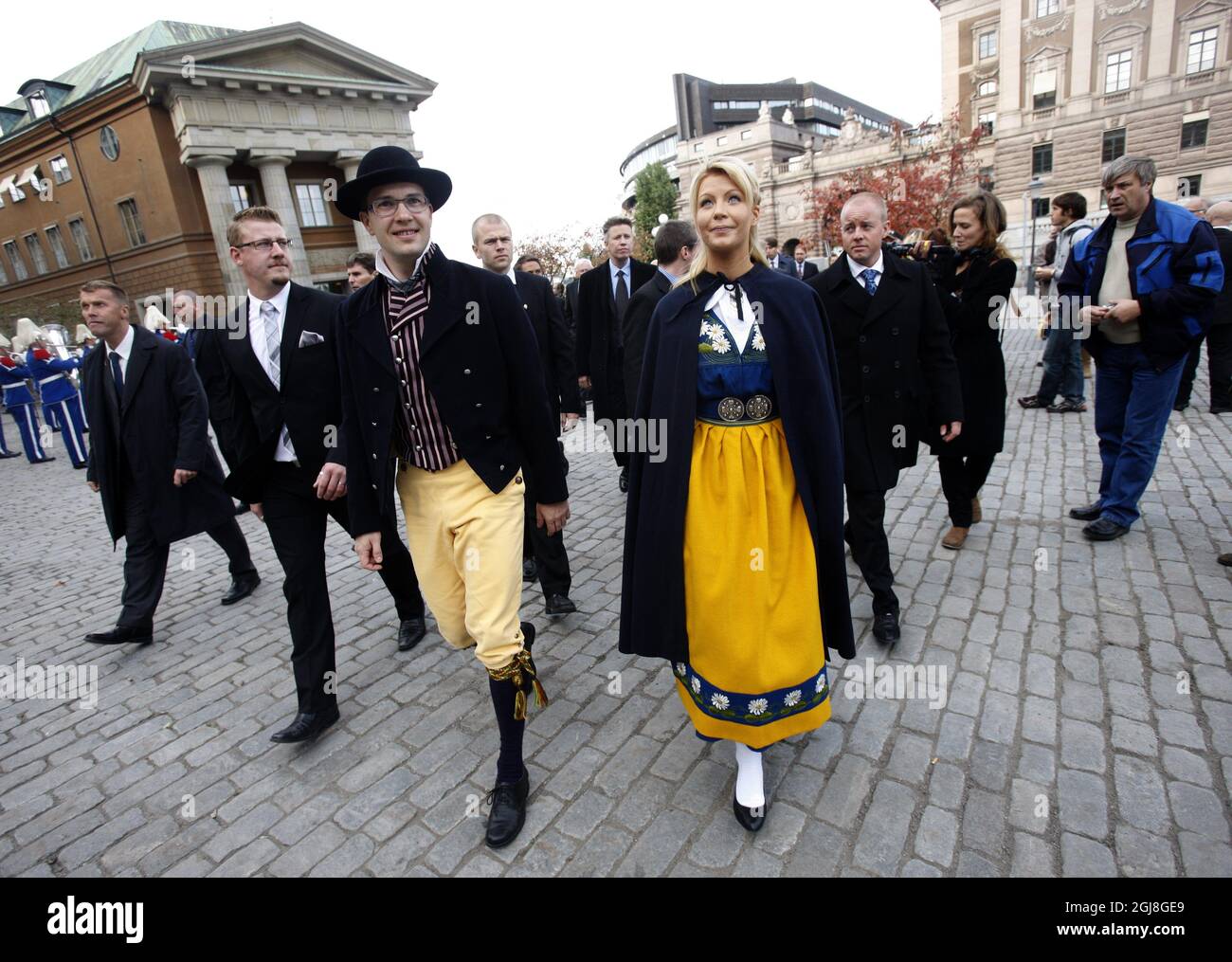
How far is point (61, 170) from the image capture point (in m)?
36.0

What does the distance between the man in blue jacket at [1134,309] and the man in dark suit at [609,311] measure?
3577 mm

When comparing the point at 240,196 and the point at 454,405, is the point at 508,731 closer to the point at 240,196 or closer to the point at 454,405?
the point at 454,405

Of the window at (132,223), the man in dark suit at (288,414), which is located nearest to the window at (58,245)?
the window at (132,223)

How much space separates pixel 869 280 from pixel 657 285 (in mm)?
1547

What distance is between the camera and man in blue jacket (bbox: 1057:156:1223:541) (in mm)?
4320

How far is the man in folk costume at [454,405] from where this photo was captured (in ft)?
8.77

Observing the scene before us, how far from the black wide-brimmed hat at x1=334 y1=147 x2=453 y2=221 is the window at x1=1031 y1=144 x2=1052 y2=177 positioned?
5044cm

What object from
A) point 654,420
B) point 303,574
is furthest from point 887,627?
point 303,574

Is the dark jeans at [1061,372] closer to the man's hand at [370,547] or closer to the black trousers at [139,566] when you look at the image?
the man's hand at [370,547]

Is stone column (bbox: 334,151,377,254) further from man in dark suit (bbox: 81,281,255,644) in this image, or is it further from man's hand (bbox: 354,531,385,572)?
man's hand (bbox: 354,531,385,572)

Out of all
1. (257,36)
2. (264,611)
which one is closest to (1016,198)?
(257,36)

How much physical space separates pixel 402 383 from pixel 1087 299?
4.98 m
